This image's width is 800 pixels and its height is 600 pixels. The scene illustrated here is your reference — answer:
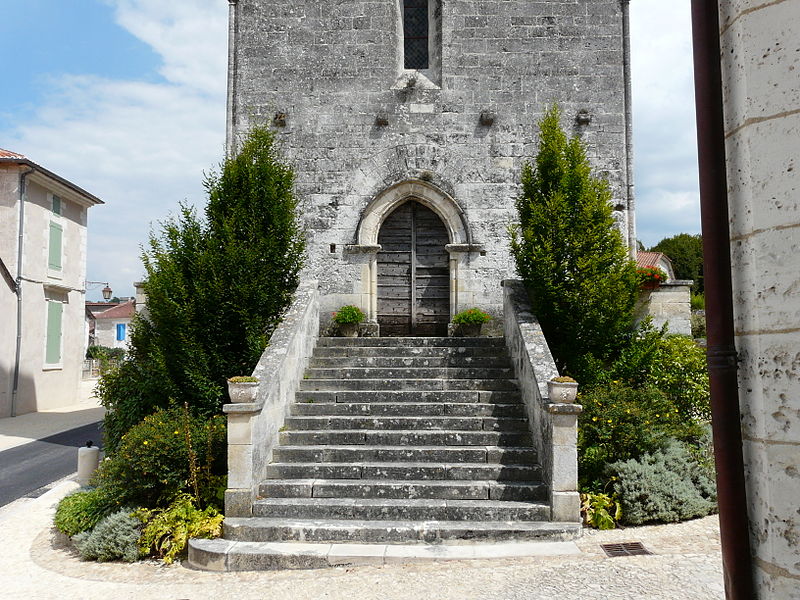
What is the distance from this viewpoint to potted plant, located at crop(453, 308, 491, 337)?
9594 millimetres

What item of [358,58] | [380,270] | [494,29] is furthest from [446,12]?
[380,270]

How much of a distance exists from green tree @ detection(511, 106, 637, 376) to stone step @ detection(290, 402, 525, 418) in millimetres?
1292

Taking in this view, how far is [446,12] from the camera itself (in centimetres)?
1032

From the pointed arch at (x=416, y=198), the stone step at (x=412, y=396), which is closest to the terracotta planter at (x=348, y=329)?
the pointed arch at (x=416, y=198)

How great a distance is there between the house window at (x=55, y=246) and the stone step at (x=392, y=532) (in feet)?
54.5

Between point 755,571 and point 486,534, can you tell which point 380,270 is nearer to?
point 486,534

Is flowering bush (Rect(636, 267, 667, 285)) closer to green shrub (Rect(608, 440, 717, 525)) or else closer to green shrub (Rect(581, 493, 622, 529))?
green shrub (Rect(608, 440, 717, 525))

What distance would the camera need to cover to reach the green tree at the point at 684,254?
132 ft

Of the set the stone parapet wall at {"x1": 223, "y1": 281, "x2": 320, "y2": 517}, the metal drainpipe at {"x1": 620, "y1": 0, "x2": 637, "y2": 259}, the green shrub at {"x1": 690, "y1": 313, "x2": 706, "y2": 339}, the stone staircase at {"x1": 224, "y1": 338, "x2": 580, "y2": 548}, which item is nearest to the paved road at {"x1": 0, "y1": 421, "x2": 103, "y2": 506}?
the stone parapet wall at {"x1": 223, "y1": 281, "x2": 320, "y2": 517}

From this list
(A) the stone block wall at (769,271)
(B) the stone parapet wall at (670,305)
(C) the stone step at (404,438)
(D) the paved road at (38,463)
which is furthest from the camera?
(D) the paved road at (38,463)

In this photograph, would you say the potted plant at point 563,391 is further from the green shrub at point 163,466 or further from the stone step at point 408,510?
the green shrub at point 163,466

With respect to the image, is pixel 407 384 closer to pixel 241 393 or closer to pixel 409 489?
pixel 409 489

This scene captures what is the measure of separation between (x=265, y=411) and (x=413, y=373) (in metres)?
2.32

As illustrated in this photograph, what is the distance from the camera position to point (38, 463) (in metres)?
10.9
